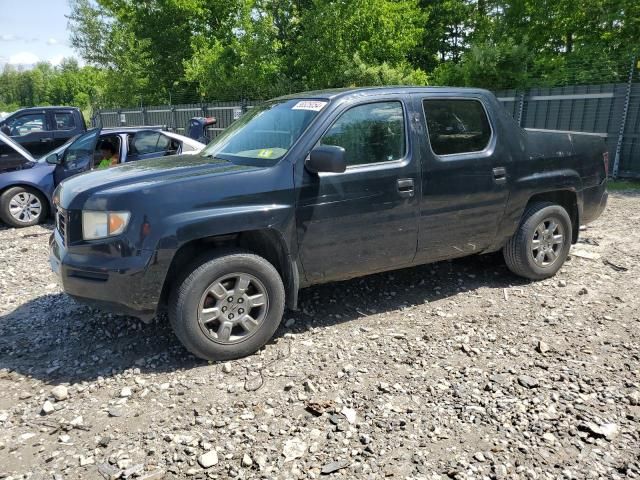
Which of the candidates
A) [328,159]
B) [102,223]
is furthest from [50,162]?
[328,159]

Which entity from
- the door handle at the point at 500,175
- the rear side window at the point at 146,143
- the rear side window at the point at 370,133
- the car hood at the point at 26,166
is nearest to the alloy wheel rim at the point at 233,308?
the rear side window at the point at 370,133

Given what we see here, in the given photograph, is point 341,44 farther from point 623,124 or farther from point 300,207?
point 300,207

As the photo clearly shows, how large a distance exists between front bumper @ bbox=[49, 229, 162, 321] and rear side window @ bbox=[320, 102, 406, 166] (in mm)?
1601

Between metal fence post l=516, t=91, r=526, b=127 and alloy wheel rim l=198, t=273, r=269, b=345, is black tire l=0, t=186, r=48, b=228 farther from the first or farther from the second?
metal fence post l=516, t=91, r=526, b=127

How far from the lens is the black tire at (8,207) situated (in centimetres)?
816

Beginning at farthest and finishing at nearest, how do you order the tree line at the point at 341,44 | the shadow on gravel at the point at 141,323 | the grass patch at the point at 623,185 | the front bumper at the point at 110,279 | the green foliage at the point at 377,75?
the green foliage at the point at 377,75
the tree line at the point at 341,44
the grass patch at the point at 623,185
the shadow on gravel at the point at 141,323
the front bumper at the point at 110,279

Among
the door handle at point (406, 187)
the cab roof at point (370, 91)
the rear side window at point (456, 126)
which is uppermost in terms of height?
the cab roof at point (370, 91)

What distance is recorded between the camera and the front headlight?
334 centimetres

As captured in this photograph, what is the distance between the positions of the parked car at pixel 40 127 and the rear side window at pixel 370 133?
→ 35.4 feet

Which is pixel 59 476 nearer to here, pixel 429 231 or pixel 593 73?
pixel 429 231

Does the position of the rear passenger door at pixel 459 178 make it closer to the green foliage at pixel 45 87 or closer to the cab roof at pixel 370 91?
the cab roof at pixel 370 91

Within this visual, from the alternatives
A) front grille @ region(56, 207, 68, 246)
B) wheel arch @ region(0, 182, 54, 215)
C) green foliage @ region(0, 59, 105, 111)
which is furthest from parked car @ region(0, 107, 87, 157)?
→ green foliage @ region(0, 59, 105, 111)

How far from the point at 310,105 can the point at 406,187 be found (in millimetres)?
1003

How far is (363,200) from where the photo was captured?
395cm
